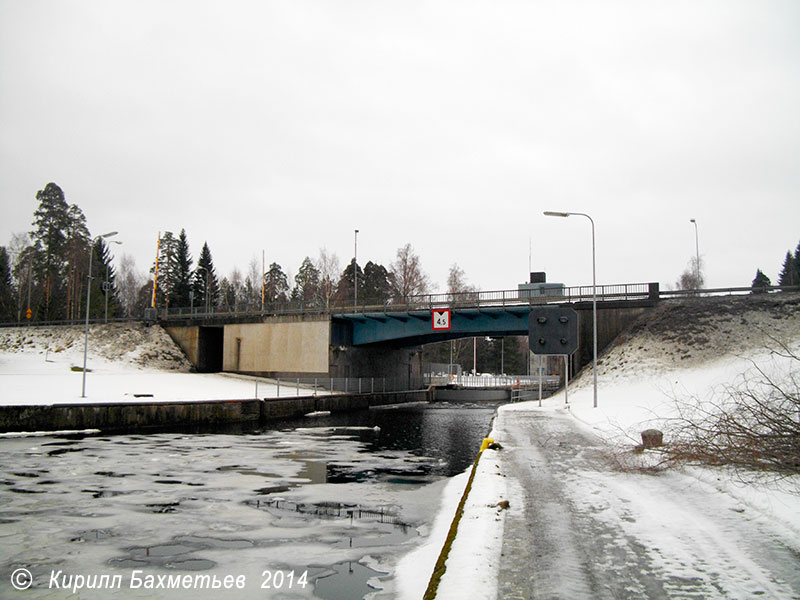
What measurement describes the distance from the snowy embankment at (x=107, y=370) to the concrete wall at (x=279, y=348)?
6.20 ft

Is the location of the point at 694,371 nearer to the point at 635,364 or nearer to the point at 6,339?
the point at 635,364

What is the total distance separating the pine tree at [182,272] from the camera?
92.3 meters

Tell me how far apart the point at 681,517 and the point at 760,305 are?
3831 centimetres

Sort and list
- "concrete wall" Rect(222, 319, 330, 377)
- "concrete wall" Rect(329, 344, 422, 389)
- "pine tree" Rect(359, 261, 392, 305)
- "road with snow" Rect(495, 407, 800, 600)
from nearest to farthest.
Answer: "road with snow" Rect(495, 407, 800, 600) < "concrete wall" Rect(222, 319, 330, 377) < "concrete wall" Rect(329, 344, 422, 389) < "pine tree" Rect(359, 261, 392, 305)

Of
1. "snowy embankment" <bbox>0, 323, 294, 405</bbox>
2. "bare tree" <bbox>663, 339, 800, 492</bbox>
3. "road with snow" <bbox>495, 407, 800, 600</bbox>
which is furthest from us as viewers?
"snowy embankment" <bbox>0, 323, 294, 405</bbox>

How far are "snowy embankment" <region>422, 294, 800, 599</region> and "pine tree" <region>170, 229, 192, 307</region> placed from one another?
225 ft

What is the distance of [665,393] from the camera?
19.2 m

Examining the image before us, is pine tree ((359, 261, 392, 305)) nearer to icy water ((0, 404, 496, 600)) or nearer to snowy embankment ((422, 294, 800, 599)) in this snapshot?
snowy embankment ((422, 294, 800, 599))

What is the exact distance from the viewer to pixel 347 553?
28.3 feet

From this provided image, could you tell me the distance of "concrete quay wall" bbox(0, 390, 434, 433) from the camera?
82.0 feet

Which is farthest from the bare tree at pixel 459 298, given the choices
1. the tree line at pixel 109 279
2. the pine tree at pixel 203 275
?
the pine tree at pixel 203 275

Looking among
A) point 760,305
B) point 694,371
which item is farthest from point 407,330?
point 760,305

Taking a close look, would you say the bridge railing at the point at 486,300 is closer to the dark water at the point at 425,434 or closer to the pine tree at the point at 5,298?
the dark water at the point at 425,434

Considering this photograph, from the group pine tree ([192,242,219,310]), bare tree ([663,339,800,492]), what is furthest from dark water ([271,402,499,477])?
pine tree ([192,242,219,310])
